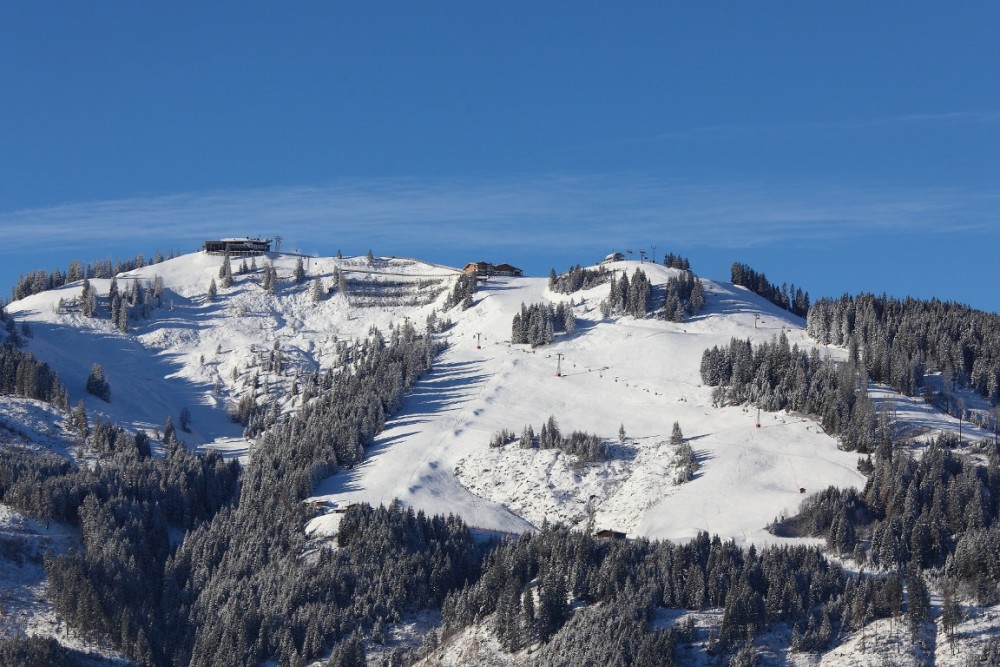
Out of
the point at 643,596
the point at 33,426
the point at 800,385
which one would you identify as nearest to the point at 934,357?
the point at 800,385

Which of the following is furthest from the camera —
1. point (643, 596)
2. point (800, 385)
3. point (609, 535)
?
point (800, 385)

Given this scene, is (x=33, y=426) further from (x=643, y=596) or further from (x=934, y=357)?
(x=934, y=357)

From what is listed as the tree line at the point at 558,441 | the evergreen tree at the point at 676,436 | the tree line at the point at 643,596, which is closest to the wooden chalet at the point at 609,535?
the tree line at the point at 643,596

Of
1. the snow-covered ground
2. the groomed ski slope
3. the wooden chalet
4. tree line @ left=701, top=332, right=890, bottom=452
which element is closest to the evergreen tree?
the groomed ski slope

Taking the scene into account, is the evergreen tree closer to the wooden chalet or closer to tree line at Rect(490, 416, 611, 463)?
tree line at Rect(490, 416, 611, 463)

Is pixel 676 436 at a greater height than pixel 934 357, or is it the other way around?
pixel 934 357

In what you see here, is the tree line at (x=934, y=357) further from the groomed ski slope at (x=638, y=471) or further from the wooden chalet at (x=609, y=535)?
the wooden chalet at (x=609, y=535)

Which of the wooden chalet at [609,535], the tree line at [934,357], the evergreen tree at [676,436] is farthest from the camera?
the tree line at [934,357]

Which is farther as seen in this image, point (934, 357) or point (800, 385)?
point (934, 357)

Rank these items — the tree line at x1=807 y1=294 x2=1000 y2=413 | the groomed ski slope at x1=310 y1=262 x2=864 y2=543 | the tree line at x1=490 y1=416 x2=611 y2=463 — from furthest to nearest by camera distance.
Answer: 1. the tree line at x1=807 y1=294 x2=1000 y2=413
2. the tree line at x1=490 y1=416 x2=611 y2=463
3. the groomed ski slope at x1=310 y1=262 x2=864 y2=543

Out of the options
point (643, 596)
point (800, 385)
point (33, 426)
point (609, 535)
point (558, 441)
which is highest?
point (800, 385)

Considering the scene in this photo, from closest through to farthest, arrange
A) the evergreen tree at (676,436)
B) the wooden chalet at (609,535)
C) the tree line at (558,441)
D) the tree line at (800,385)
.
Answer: the wooden chalet at (609,535) → the tree line at (800,385) → the tree line at (558,441) → the evergreen tree at (676,436)

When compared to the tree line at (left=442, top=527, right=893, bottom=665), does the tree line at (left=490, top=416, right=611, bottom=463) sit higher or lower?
higher
